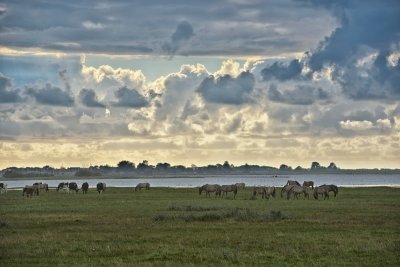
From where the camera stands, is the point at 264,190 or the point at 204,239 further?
the point at 264,190

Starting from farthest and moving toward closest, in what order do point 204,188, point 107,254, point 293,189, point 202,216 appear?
1. point 204,188
2. point 293,189
3. point 202,216
4. point 107,254

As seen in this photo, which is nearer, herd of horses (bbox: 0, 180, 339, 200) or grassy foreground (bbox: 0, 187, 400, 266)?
grassy foreground (bbox: 0, 187, 400, 266)

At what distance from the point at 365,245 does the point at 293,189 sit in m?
37.1

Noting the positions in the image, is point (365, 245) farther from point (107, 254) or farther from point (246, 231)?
point (107, 254)

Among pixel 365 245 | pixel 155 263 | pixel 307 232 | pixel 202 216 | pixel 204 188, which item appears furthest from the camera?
pixel 204 188

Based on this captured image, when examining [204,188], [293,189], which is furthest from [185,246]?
[204,188]

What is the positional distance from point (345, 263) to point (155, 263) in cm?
565

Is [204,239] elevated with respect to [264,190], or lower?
lower

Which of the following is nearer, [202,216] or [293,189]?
Result: [202,216]

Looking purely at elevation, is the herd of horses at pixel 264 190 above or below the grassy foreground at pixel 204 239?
above

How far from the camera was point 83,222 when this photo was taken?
1348 inches

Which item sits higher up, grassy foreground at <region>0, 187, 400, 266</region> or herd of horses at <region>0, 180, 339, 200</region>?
herd of horses at <region>0, 180, 339, 200</region>

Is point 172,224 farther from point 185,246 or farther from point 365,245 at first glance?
point 365,245

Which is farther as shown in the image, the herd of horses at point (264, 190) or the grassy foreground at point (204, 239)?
the herd of horses at point (264, 190)
